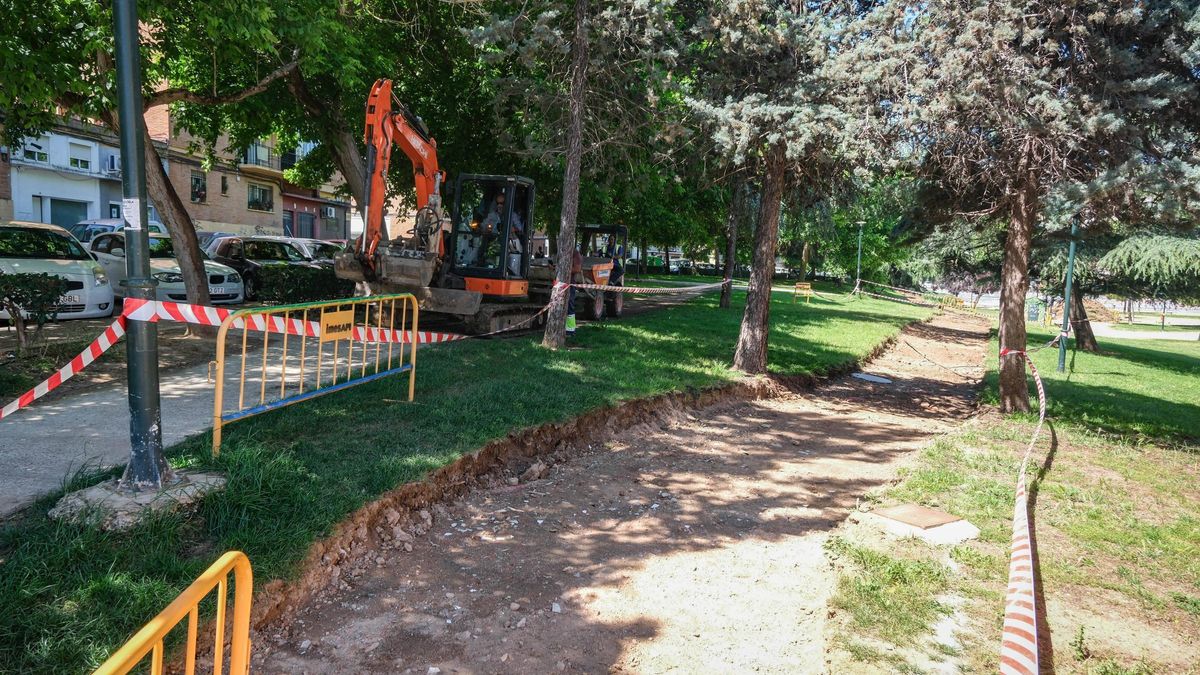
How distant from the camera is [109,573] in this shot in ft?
11.4

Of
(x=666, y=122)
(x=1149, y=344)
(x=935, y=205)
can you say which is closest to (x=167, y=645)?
(x=666, y=122)

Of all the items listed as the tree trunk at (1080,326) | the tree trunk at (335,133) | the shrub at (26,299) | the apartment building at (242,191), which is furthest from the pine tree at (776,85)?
the apartment building at (242,191)

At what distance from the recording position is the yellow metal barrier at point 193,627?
1665mm

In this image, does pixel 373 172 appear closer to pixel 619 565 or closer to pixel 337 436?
pixel 337 436

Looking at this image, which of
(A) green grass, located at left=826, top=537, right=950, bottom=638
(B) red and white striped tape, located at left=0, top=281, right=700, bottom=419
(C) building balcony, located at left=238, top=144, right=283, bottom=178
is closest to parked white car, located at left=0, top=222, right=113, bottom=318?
(B) red and white striped tape, located at left=0, top=281, right=700, bottom=419

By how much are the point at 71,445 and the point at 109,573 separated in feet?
9.09

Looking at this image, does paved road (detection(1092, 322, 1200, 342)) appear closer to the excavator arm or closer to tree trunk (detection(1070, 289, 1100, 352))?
tree trunk (detection(1070, 289, 1100, 352))

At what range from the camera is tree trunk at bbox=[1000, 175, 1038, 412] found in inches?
380

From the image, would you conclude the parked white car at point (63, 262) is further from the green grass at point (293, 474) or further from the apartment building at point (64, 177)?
the apartment building at point (64, 177)

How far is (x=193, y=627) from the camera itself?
2152 millimetres

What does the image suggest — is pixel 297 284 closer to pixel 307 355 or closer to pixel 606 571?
pixel 307 355

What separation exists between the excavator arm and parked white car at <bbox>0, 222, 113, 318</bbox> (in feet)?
17.1

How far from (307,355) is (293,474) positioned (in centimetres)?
540

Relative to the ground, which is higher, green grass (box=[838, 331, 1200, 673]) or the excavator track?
the excavator track
